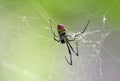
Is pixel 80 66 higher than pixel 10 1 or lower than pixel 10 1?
lower

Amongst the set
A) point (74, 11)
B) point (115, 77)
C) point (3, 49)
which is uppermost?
point (74, 11)

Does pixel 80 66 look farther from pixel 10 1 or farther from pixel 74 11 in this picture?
pixel 10 1

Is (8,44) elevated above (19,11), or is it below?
below

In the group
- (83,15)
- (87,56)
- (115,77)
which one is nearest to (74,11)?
(83,15)

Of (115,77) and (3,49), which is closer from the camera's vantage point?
(115,77)

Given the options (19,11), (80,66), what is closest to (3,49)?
(19,11)

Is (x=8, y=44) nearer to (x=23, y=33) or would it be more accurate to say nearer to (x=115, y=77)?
(x=23, y=33)
